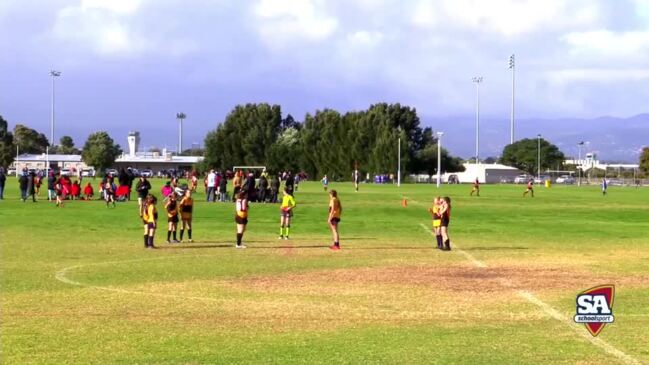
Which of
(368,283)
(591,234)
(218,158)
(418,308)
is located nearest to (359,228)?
(591,234)

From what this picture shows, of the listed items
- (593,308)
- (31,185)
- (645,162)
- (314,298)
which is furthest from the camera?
(645,162)

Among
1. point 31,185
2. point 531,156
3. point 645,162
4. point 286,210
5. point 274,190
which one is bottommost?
point 286,210

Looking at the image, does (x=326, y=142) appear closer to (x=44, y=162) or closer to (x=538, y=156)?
(x=538, y=156)

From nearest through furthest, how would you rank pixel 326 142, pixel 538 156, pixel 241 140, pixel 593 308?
pixel 593 308 < pixel 326 142 < pixel 241 140 < pixel 538 156

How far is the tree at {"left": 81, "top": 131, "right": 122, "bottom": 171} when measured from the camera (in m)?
154

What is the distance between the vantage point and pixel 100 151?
154 metres

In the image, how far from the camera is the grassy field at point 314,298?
9.56 metres

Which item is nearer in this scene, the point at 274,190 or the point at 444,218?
the point at 444,218

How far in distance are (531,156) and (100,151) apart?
295ft

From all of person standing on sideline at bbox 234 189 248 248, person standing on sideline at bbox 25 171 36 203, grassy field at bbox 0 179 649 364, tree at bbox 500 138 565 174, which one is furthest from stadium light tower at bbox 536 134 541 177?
person standing on sideline at bbox 234 189 248 248

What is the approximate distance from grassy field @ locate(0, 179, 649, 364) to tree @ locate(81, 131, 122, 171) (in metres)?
130

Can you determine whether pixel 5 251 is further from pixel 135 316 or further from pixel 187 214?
pixel 135 316

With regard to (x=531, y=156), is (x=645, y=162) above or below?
below

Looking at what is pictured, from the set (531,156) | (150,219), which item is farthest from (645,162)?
(150,219)
